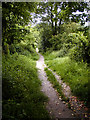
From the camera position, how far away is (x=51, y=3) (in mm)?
4551

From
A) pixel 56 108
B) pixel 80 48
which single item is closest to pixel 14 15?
pixel 56 108

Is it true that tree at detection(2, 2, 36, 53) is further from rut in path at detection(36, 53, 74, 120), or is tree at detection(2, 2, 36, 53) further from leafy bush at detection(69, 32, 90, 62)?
rut in path at detection(36, 53, 74, 120)

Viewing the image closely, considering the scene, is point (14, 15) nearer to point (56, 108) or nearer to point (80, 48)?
point (56, 108)

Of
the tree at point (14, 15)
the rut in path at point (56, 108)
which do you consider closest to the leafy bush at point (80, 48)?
the tree at point (14, 15)

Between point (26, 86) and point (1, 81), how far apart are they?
5.02ft

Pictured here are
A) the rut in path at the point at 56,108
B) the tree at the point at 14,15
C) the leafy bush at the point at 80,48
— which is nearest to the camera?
the rut in path at the point at 56,108

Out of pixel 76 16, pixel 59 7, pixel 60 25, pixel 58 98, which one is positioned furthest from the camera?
pixel 60 25

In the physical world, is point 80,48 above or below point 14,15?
below

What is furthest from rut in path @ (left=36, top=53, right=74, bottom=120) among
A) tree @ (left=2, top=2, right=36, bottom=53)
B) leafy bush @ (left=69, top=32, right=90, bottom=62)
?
leafy bush @ (left=69, top=32, right=90, bottom=62)

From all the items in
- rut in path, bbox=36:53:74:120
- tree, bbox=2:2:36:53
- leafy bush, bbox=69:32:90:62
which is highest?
tree, bbox=2:2:36:53

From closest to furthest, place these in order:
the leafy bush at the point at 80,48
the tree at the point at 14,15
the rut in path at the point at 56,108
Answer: the rut in path at the point at 56,108
the tree at the point at 14,15
the leafy bush at the point at 80,48

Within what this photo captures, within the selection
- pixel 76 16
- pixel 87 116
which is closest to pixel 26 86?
pixel 87 116

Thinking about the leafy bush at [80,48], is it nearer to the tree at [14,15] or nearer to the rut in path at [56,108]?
the tree at [14,15]

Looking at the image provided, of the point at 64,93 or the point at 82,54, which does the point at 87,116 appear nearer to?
the point at 64,93
